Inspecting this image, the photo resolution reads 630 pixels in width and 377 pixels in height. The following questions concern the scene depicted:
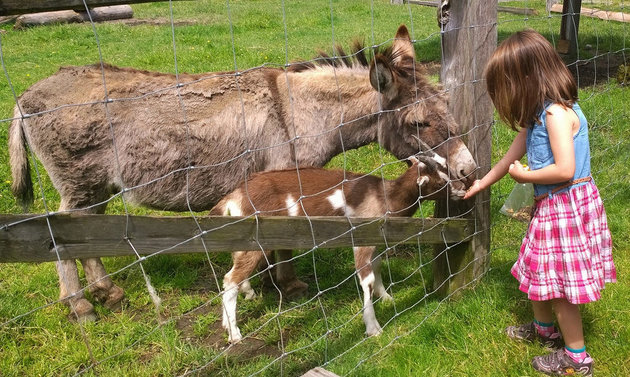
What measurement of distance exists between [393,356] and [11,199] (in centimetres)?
401

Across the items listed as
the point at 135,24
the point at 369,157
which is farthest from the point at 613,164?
the point at 135,24

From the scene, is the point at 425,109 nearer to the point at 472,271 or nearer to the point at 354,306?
the point at 472,271

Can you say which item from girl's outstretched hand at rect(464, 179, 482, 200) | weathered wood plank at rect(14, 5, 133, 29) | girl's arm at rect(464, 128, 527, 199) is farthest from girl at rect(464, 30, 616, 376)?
weathered wood plank at rect(14, 5, 133, 29)

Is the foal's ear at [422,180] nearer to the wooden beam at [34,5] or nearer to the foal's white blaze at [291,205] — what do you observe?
the foal's white blaze at [291,205]

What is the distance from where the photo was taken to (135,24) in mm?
15711

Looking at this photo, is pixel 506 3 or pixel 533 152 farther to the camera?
pixel 506 3

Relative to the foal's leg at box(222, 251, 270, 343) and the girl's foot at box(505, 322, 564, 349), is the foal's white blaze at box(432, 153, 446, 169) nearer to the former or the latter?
the girl's foot at box(505, 322, 564, 349)

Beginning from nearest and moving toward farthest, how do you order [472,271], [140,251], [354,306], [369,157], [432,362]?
[140,251] → [432,362] → [472,271] → [354,306] → [369,157]

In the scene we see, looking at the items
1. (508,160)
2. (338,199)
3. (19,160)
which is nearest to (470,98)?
(508,160)

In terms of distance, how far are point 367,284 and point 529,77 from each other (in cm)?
156

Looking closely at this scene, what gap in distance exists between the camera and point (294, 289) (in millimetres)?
4043

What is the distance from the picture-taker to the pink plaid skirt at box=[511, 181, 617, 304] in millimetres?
2723

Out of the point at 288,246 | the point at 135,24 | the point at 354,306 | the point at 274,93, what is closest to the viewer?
the point at 288,246

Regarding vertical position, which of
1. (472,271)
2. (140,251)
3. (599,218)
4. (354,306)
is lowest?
(354,306)
